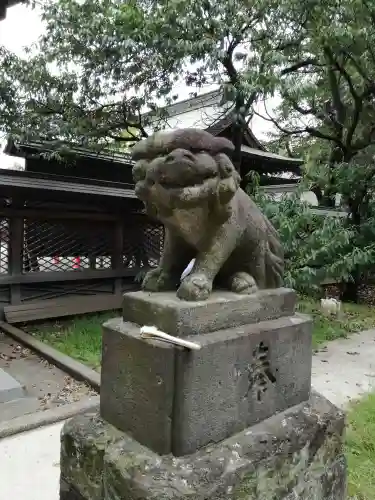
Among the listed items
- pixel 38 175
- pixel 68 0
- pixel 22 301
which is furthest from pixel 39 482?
pixel 68 0

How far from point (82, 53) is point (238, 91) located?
2.51 metres

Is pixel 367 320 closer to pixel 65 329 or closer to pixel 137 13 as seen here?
pixel 65 329

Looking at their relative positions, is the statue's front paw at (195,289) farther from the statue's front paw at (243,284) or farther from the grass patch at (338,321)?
A: the grass patch at (338,321)

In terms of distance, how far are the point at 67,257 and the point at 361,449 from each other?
202 inches

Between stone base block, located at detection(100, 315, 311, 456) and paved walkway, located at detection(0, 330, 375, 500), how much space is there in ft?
3.65

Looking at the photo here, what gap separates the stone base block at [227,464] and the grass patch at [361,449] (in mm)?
397

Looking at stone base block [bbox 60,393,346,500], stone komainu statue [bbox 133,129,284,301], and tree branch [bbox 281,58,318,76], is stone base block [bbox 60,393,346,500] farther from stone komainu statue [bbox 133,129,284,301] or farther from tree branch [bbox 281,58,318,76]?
tree branch [bbox 281,58,318,76]

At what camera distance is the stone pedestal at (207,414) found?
4.78 feet

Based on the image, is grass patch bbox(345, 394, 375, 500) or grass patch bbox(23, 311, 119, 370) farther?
grass patch bbox(23, 311, 119, 370)

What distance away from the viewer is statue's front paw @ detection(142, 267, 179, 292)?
1812 mm

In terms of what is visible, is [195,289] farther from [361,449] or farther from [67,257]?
[67,257]

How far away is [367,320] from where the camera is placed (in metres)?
7.13

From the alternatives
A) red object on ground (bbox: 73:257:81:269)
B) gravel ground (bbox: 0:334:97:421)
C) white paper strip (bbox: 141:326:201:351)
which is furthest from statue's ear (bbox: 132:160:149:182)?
red object on ground (bbox: 73:257:81:269)

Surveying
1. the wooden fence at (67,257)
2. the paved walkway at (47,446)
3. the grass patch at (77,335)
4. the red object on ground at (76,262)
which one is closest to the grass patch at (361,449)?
the paved walkway at (47,446)
